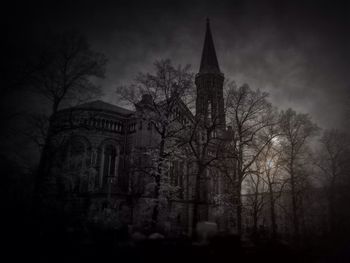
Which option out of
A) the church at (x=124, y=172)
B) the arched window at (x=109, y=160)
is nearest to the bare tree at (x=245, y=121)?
the church at (x=124, y=172)

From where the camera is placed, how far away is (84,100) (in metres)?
15.7

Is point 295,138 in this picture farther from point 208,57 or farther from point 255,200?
point 208,57

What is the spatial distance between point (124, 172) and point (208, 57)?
2581 centimetres

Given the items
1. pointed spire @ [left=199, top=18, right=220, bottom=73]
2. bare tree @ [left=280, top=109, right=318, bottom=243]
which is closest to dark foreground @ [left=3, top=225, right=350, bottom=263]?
bare tree @ [left=280, top=109, right=318, bottom=243]

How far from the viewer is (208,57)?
42781 mm

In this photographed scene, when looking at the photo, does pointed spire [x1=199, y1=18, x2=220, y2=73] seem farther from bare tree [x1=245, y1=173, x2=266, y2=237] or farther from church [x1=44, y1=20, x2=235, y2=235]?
bare tree [x1=245, y1=173, x2=266, y2=237]

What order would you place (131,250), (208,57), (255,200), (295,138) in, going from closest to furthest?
(131,250), (255,200), (295,138), (208,57)

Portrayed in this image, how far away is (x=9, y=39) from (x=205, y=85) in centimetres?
3079

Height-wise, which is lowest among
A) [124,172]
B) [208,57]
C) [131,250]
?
[131,250]

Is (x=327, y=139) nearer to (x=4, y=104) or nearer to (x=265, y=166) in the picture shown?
(x=265, y=166)

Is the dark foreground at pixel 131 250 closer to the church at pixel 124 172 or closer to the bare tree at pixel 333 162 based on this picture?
the church at pixel 124 172

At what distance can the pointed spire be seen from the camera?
136ft

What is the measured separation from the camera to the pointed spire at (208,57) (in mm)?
41312

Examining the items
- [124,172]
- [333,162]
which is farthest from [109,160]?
[333,162]
